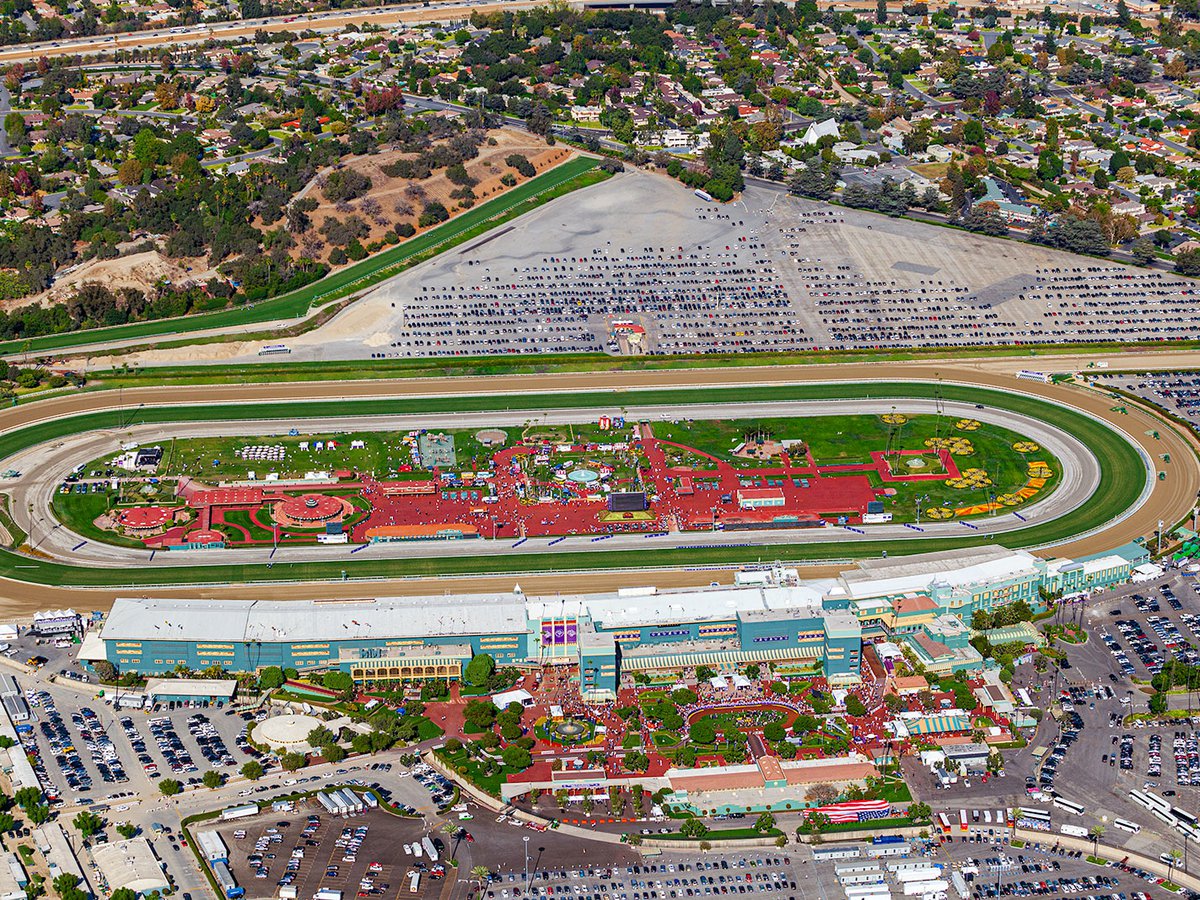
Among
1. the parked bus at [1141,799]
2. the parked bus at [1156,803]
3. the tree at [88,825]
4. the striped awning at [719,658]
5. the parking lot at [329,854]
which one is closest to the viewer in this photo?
the parking lot at [329,854]

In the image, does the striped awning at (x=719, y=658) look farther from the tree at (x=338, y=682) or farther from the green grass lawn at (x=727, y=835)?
the tree at (x=338, y=682)

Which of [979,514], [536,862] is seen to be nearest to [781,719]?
[536,862]

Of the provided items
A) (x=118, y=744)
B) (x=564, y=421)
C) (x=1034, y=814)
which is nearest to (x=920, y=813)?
(x=1034, y=814)

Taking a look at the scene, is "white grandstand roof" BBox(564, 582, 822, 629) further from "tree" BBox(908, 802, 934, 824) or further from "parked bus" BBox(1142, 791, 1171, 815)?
"parked bus" BBox(1142, 791, 1171, 815)

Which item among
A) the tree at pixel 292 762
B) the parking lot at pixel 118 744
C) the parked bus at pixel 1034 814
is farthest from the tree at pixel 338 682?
the parked bus at pixel 1034 814

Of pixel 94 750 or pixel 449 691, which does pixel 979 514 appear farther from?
pixel 94 750

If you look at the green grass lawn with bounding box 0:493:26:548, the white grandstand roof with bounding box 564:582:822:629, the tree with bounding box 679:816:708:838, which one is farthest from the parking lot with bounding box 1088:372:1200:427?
the green grass lawn with bounding box 0:493:26:548

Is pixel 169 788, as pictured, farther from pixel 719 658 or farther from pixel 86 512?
pixel 86 512
